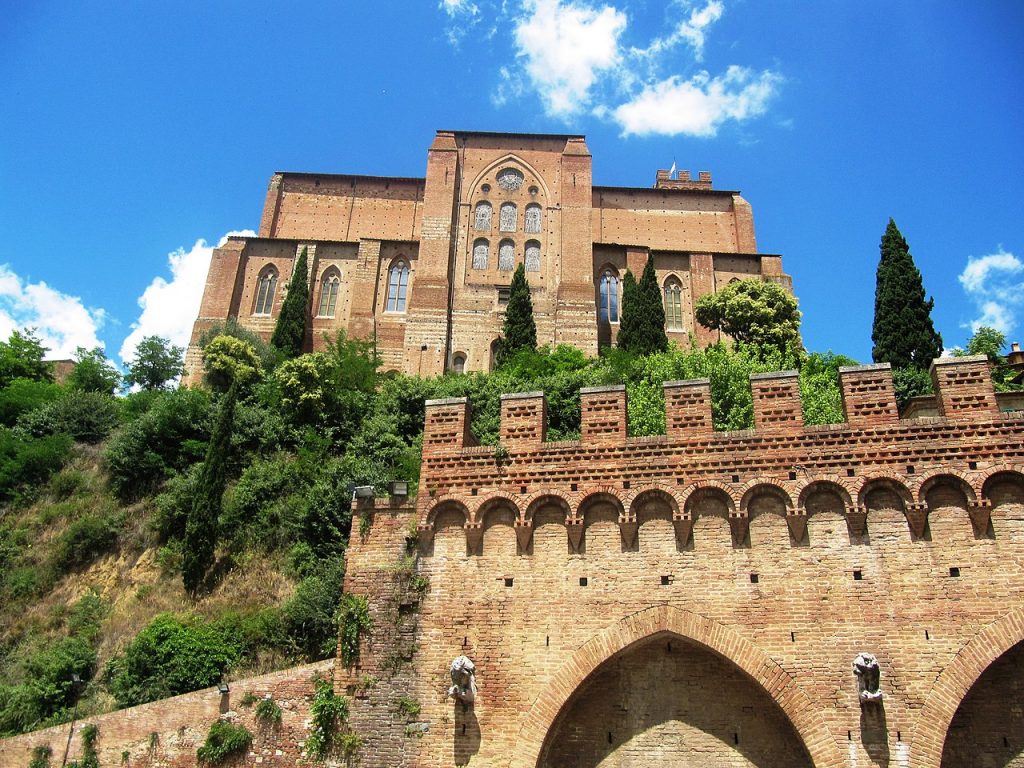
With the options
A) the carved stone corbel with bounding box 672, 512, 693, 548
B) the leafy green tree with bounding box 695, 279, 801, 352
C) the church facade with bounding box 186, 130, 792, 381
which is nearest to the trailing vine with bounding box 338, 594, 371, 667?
the carved stone corbel with bounding box 672, 512, 693, 548

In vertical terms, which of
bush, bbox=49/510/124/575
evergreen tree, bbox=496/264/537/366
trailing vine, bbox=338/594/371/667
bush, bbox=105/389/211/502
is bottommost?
trailing vine, bbox=338/594/371/667

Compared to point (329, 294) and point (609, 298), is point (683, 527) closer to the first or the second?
point (609, 298)

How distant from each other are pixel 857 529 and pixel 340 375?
31.8 metres

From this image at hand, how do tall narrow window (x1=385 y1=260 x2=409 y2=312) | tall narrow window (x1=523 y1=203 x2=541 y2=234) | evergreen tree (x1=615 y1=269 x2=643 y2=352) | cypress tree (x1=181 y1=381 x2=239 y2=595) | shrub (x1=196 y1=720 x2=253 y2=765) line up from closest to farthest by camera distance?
shrub (x1=196 y1=720 x2=253 y2=765) → cypress tree (x1=181 y1=381 x2=239 y2=595) → evergreen tree (x1=615 y1=269 x2=643 y2=352) → tall narrow window (x1=523 y1=203 x2=541 y2=234) → tall narrow window (x1=385 y1=260 x2=409 y2=312)

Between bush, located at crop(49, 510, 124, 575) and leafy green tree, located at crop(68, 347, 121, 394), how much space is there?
19.3 m

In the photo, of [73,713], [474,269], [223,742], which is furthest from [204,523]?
[474,269]

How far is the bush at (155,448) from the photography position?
96.7 ft

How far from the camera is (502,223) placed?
185 ft

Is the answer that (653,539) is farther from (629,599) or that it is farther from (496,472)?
(496,472)

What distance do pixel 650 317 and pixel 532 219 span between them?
13.3m

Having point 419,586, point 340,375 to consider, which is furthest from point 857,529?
point 340,375

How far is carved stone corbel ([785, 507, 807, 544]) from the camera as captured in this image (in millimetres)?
10867

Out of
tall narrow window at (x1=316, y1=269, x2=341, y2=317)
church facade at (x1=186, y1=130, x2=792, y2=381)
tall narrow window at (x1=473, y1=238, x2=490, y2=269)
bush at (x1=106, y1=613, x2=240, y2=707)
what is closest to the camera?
bush at (x1=106, y1=613, x2=240, y2=707)

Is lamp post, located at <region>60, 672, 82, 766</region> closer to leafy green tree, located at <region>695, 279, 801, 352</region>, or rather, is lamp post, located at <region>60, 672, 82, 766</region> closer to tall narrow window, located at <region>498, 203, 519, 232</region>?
leafy green tree, located at <region>695, 279, 801, 352</region>
